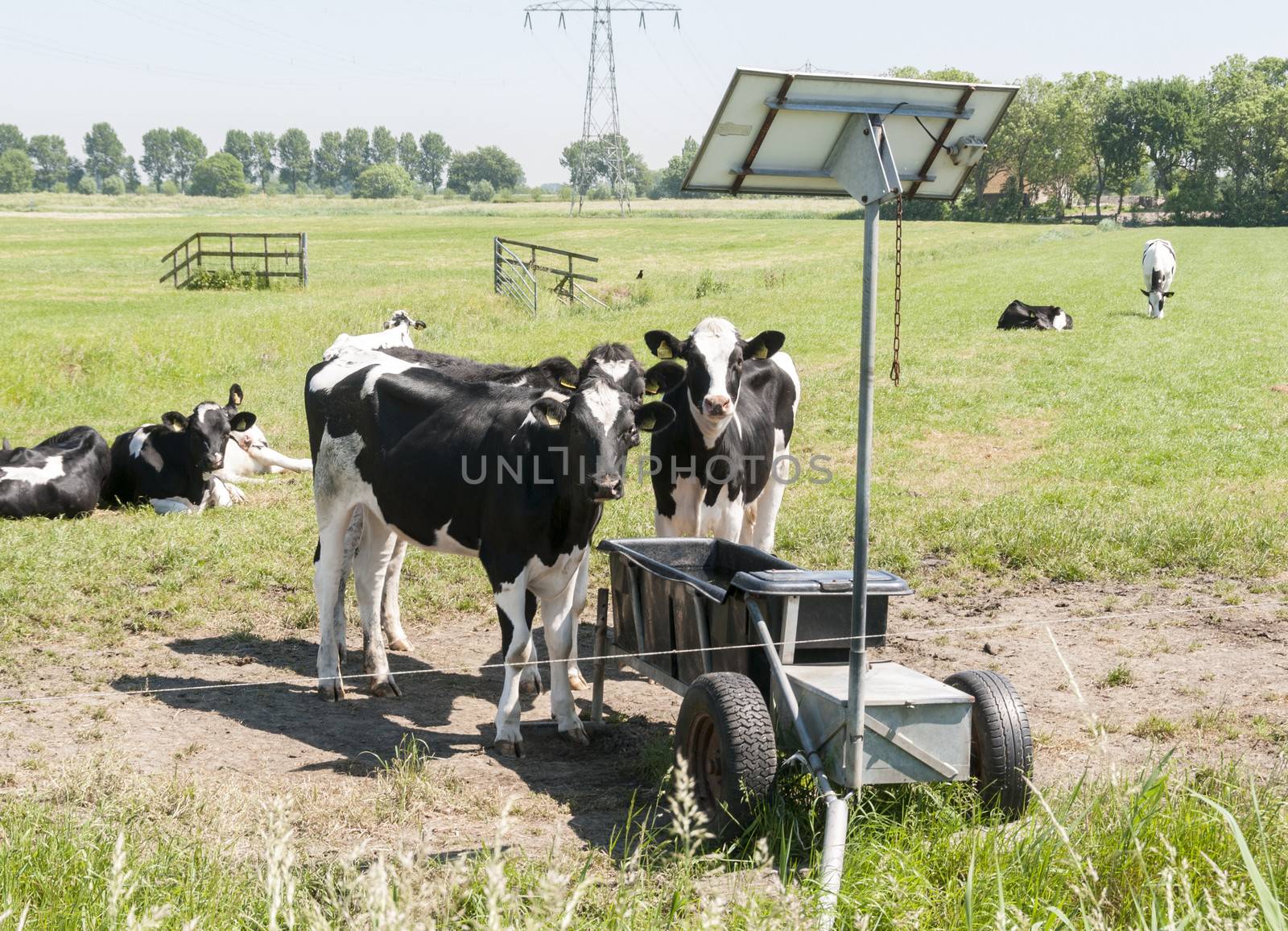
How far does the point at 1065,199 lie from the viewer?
12719cm

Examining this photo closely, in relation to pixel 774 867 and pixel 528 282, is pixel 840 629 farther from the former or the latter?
pixel 528 282

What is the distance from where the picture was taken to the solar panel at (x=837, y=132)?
4.60 m

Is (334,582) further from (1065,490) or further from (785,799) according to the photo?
(1065,490)

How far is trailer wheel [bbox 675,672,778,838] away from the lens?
504 centimetres

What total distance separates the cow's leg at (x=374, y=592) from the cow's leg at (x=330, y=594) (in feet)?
0.52

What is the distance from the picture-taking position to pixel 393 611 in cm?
901

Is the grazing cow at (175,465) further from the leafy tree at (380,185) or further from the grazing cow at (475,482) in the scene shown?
the leafy tree at (380,185)

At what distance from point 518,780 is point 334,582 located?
259 centimetres

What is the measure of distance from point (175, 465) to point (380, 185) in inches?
6820

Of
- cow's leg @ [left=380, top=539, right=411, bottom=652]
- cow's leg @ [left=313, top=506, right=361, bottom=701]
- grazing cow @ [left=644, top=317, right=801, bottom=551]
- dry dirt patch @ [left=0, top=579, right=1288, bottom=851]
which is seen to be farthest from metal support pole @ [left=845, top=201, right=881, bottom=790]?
cow's leg @ [left=380, top=539, right=411, bottom=652]

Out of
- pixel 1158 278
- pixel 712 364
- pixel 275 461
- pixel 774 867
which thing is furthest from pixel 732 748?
pixel 1158 278

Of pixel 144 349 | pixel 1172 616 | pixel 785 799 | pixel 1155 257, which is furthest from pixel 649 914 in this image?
pixel 1155 257

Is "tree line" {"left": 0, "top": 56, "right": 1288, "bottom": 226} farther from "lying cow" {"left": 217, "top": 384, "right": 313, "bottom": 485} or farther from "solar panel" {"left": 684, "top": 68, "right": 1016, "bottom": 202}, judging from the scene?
"solar panel" {"left": 684, "top": 68, "right": 1016, "bottom": 202}

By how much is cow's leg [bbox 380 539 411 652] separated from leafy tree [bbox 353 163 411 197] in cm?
17484
